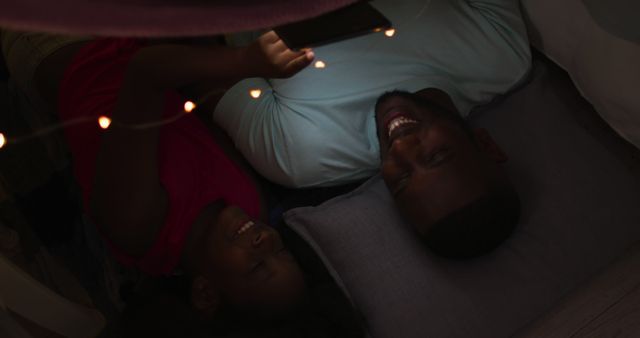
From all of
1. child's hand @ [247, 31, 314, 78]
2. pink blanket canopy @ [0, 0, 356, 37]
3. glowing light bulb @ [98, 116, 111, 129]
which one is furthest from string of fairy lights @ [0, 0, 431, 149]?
pink blanket canopy @ [0, 0, 356, 37]

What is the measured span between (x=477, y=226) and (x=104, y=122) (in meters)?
0.59

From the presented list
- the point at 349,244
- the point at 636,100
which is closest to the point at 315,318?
the point at 349,244

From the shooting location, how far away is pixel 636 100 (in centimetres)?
83

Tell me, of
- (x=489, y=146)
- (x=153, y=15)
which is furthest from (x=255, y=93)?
(x=153, y=15)

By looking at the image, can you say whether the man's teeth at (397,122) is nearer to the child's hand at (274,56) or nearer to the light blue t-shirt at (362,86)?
the light blue t-shirt at (362,86)

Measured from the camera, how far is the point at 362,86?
0.97m

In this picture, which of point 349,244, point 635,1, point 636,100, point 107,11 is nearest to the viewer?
point 107,11

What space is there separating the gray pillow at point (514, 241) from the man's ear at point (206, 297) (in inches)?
6.9

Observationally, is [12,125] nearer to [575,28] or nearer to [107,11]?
[107,11]

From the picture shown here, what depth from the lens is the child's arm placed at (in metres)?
0.53

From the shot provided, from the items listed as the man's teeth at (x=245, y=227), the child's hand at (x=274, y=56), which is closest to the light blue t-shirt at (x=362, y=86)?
the man's teeth at (x=245, y=227)

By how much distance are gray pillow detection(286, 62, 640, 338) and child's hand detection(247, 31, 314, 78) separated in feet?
1.53

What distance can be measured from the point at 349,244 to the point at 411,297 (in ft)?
0.44

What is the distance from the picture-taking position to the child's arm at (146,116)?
1.75 feet
